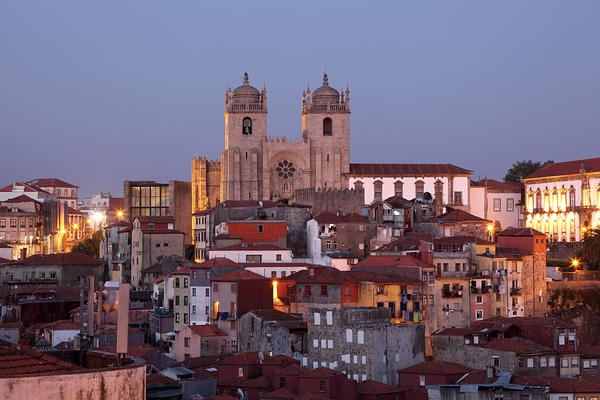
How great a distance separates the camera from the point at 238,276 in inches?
2731

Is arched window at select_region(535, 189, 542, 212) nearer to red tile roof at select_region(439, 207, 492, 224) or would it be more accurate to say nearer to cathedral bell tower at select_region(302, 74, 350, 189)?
cathedral bell tower at select_region(302, 74, 350, 189)

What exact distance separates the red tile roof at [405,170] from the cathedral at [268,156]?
54.5 inches

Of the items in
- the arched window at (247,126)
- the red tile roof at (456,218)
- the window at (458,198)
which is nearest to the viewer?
the red tile roof at (456,218)

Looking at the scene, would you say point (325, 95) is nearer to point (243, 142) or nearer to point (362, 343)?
point (243, 142)

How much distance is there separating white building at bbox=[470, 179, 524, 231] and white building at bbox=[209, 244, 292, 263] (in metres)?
32.8

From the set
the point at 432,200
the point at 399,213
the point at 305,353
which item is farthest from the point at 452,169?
the point at 305,353

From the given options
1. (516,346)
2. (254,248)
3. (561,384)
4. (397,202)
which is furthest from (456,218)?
(561,384)

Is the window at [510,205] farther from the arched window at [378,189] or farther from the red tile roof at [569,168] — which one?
the arched window at [378,189]

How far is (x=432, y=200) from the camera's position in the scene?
97688mm

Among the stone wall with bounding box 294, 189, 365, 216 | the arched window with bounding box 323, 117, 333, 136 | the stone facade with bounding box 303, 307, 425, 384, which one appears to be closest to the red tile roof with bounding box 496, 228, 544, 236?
the stone wall with bounding box 294, 189, 365, 216

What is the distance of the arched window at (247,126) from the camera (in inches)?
4294

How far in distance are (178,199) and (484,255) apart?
39.8 m

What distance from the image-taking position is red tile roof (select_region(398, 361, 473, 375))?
54.6 m

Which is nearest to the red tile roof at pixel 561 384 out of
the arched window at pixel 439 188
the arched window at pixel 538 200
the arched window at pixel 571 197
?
the arched window at pixel 439 188
